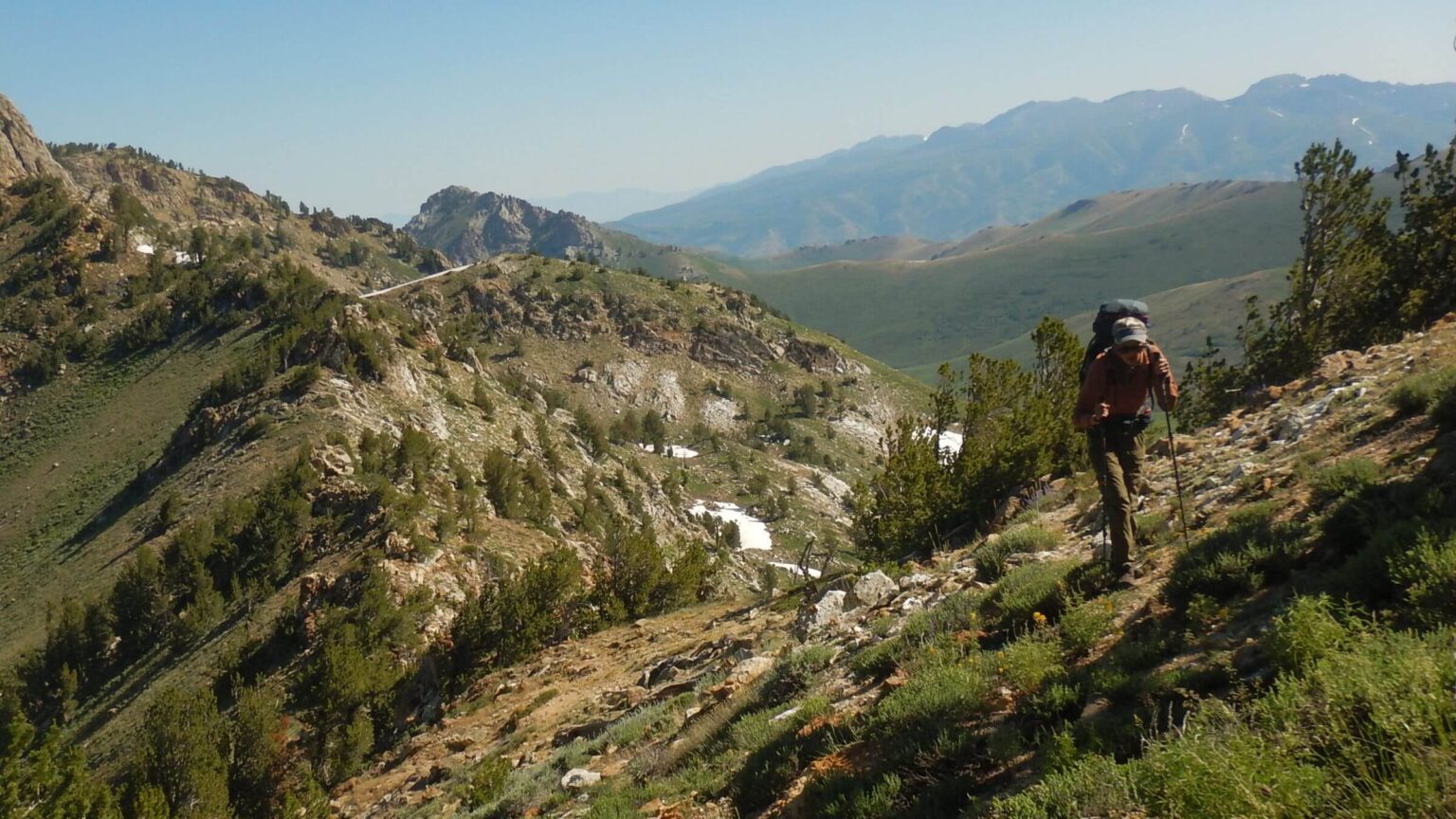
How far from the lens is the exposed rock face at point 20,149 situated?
84.5 metres

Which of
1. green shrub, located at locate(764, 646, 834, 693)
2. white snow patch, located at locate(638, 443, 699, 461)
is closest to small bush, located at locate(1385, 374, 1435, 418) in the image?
green shrub, located at locate(764, 646, 834, 693)

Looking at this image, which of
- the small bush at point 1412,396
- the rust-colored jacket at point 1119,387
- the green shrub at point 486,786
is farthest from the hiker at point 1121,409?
the green shrub at point 486,786

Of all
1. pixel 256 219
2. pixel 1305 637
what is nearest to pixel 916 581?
pixel 1305 637

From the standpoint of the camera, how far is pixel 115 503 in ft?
135

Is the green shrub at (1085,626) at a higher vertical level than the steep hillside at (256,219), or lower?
lower

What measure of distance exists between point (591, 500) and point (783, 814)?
123ft

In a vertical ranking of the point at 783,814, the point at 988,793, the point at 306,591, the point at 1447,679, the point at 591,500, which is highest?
the point at 1447,679

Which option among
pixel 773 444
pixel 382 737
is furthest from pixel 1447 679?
pixel 773 444

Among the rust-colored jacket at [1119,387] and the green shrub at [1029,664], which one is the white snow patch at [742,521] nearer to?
the rust-colored jacket at [1119,387]

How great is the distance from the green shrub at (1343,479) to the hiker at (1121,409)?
168 centimetres

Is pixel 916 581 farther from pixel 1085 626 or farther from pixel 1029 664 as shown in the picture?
pixel 1029 664

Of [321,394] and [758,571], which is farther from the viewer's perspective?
[758,571]

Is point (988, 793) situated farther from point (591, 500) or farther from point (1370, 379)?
point (591, 500)

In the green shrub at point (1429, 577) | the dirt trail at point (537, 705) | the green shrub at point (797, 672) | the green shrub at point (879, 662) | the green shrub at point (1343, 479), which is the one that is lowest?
the dirt trail at point (537, 705)
